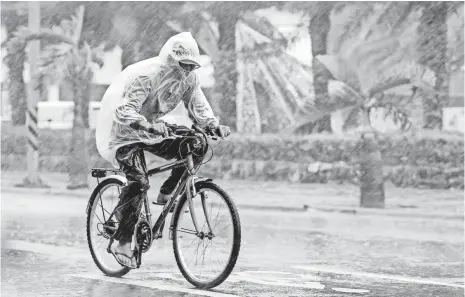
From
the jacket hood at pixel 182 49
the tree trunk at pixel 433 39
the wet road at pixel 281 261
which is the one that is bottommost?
the wet road at pixel 281 261

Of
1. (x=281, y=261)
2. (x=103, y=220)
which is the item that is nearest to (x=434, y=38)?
(x=281, y=261)

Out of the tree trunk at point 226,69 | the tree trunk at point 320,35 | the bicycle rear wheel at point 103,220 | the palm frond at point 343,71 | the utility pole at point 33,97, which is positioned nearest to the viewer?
the bicycle rear wheel at point 103,220

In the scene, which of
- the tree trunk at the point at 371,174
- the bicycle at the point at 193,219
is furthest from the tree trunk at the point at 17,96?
the bicycle at the point at 193,219

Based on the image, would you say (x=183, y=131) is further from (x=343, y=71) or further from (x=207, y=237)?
(x=343, y=71)

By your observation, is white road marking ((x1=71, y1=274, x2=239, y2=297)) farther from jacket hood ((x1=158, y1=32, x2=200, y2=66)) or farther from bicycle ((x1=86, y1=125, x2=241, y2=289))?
jacket hood ((x1=158, y1=32, x2=200, y2=66))

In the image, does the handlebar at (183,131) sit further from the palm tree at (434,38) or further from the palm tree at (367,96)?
the palm tree at (434,38)

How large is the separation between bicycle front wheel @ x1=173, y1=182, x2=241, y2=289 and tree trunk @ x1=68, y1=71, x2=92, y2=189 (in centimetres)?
1444

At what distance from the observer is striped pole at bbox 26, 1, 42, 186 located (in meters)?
21.4

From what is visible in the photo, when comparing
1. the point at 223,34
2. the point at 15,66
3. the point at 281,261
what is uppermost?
the point at 223,34

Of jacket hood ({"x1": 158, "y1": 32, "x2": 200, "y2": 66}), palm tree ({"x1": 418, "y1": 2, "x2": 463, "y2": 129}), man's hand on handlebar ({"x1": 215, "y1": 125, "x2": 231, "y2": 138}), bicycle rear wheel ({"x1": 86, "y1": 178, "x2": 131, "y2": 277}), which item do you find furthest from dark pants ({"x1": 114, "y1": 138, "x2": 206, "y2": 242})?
palm tree ({"x1": 418, "y1": 2, "x2": 463, "y2": 129})

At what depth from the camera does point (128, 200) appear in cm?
745

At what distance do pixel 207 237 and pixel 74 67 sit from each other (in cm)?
1500

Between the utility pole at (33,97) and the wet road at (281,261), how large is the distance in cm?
707

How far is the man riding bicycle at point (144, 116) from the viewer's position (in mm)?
6977
